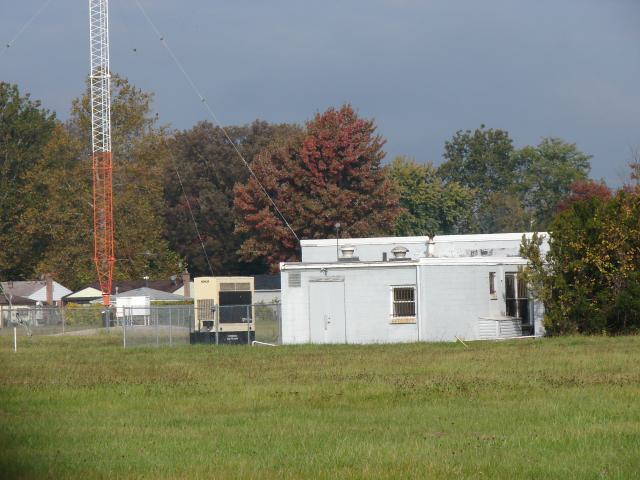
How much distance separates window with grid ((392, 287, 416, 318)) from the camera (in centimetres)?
4316

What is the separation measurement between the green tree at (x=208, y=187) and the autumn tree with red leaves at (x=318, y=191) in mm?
11927

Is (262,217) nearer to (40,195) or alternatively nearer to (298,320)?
(40,195)

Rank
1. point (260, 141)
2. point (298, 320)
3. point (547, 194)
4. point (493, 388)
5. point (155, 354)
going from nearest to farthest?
point (493, 388) < point (155, 354) < point (298, 320) < point (260, 141) < point (547, 194)

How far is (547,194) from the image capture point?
112375mm

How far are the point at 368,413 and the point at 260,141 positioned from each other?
73923 millimetres

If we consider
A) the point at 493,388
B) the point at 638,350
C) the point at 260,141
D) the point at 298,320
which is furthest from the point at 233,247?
the point at 493,388

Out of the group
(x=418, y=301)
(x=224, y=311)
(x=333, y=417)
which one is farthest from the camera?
(x=224, y=311)

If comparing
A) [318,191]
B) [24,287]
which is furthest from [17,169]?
[318,191]

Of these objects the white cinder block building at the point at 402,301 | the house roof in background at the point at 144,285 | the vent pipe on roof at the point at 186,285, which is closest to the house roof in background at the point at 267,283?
the vent pipe on roof at the point at 186,285

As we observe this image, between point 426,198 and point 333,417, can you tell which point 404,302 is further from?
point 426,198

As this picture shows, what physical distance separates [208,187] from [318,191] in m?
19.6

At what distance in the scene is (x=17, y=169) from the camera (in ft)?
297

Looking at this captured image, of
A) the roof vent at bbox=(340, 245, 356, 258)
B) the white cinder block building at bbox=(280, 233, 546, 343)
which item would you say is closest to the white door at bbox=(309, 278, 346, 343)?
the white cinder block building at bbox=(280, 233, 546, 343)

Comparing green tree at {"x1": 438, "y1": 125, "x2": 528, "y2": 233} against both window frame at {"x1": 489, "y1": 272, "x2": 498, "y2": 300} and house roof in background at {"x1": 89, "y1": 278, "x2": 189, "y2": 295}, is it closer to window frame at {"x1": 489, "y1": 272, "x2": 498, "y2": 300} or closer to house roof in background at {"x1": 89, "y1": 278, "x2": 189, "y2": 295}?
house roof in background at {"x1": 89, "y1": 278, "x2": 189, "y2": 295}
